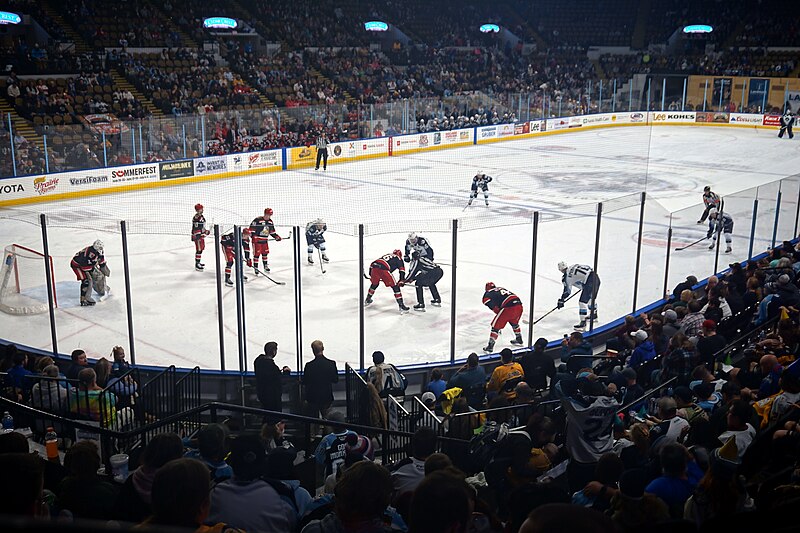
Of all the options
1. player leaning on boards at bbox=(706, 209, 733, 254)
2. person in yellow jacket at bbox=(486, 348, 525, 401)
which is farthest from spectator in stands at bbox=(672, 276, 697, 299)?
person in yellow jacket at bbox=(486, 348, 525, 401)

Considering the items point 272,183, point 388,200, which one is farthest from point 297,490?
point 272,183

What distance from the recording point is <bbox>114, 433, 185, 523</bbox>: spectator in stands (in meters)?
3.53

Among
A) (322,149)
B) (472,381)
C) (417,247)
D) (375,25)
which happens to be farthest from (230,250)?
(375,25)

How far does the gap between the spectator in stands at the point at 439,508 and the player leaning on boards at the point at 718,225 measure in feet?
39.2

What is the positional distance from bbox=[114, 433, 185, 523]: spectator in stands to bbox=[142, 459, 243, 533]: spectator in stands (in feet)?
3.23

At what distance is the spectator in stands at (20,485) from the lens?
237 centimetres

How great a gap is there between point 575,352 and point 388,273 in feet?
11.9

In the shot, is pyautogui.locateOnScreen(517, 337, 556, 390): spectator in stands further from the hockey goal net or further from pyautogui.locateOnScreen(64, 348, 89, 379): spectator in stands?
the hockey goal net

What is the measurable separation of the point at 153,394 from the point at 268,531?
17.4 ft

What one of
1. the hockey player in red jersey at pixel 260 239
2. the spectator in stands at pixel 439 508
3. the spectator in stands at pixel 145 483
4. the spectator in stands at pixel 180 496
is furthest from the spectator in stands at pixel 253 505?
the hockey player in red jersey at pixel 260 239

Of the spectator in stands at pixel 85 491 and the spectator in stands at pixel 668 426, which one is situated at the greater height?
the spectator in stands at pixel 85 491

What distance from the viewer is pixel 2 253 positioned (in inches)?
467

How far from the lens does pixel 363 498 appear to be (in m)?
2.85

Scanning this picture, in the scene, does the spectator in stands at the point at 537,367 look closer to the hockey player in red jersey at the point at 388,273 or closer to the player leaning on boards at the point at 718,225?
the hockey player in red jersey at the point at 388,273
